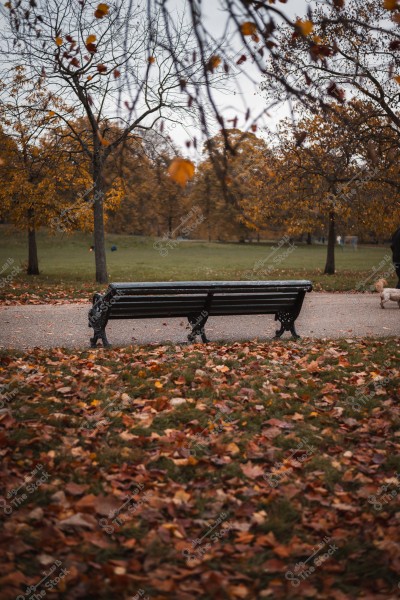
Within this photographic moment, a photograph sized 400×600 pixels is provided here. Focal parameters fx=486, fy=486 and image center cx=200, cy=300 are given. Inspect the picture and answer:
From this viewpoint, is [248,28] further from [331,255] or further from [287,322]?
[331,255]

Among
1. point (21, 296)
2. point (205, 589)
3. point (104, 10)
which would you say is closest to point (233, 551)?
point (205, 589)

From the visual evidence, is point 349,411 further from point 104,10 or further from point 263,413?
point 104,10

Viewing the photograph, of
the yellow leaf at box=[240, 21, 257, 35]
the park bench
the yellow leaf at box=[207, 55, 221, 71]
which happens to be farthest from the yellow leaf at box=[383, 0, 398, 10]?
the park bench

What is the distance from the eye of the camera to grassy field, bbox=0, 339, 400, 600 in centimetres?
263

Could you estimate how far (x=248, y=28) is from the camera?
289 cm

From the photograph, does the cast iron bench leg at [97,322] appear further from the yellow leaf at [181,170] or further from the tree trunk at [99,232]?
the tree trunk at [99,232]

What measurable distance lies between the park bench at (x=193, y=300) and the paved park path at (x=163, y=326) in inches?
24.5

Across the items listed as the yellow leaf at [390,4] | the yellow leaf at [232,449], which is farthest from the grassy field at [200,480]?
the yellow leaf at [390,4]

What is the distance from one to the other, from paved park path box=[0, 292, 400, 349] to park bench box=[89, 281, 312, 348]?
0.62m

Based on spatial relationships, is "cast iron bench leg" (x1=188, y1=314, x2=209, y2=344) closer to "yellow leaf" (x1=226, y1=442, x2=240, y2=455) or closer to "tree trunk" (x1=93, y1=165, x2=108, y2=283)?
"yellow leaf" (x1=226, y1=442, x2=240, y2=455)

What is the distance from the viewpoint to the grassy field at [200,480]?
8.64 ft

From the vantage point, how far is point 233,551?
2844 millimetres

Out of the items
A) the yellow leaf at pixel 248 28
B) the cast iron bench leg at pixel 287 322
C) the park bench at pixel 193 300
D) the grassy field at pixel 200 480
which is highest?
the yellow leaf at pixel 248 28

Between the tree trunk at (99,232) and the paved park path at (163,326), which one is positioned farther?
the tree trunk at (99,232)
